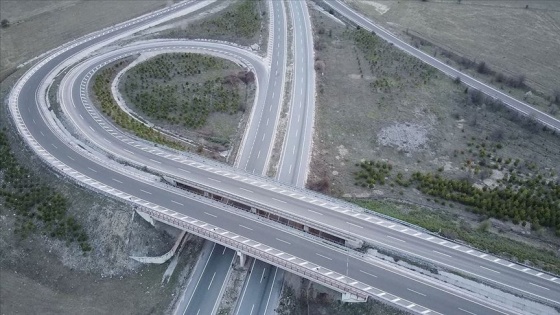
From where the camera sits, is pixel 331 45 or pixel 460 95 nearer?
pixel 460 95

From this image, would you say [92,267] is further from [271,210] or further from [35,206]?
[271,210]

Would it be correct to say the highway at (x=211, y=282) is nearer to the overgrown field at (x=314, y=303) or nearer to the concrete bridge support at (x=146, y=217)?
the overgrown field at (x=314, y=303)

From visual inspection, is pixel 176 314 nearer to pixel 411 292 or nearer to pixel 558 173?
pixel 411 292

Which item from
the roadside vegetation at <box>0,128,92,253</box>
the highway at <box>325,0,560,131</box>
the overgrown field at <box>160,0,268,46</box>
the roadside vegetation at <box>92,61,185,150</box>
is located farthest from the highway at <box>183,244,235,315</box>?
the highway at <box>325,0,560,131</box>

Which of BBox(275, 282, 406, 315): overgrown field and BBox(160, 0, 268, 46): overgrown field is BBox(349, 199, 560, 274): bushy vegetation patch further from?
BBox(160, 0, 268, 46): overgrown field

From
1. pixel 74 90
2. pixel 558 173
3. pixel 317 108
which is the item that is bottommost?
pixel 558 173

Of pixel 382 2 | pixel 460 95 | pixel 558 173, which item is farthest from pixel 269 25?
pixel 558 173

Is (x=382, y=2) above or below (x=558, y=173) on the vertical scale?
above
